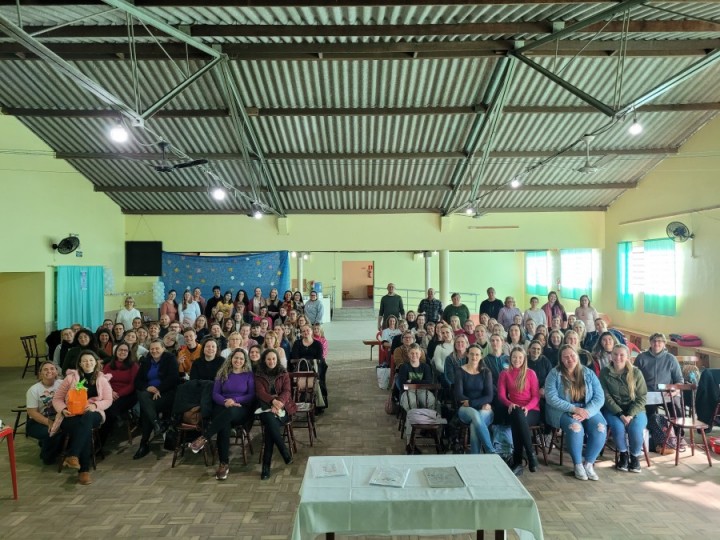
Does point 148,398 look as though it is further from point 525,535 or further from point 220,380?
point 525,535

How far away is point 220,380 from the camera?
4680 millimetres

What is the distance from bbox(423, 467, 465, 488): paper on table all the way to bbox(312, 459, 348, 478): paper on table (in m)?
0.50

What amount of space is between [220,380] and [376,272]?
48.1 ft

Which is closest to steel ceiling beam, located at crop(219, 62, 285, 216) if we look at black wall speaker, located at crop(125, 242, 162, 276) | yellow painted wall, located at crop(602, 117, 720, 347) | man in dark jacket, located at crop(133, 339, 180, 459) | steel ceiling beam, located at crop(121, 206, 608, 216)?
steel ceiling beam, located at crop(121, 206, 608, 216)

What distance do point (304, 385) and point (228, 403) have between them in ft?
4.06

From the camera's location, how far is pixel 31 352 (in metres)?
8.80

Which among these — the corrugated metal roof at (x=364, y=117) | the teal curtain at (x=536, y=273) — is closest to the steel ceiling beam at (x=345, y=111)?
the corrugated metal roof at (x=364, y=117)

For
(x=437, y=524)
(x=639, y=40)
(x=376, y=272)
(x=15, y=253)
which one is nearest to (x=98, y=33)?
(x=15, y=253)

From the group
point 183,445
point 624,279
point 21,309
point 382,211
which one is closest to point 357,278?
point 382,211

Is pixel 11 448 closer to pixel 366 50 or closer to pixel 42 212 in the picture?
pixel 366 50

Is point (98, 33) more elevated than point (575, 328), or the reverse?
point (98, 33)

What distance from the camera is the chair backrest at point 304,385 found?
5520 millimetres

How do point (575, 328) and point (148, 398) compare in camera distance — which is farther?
point (575, 328)

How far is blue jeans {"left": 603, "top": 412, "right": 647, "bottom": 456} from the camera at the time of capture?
4.45 m
